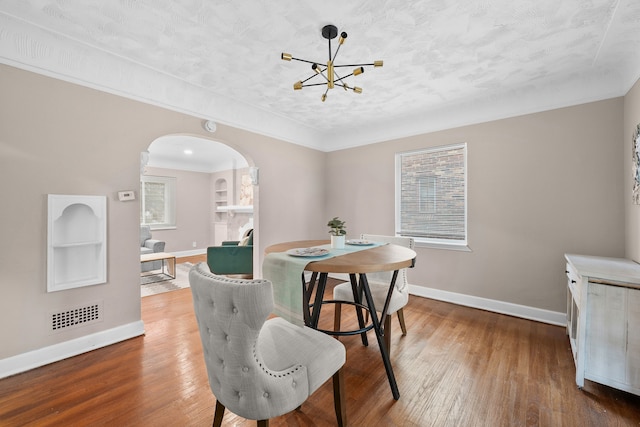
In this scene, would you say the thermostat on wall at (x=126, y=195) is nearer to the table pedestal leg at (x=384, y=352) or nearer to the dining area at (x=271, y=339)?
the dining area at (x=271, y=339)

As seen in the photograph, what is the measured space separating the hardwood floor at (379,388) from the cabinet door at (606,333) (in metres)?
0.18

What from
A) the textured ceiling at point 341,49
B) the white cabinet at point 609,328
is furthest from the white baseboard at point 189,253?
the white cabinet at point 609,328

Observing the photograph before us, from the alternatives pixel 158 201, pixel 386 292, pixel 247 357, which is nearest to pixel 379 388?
pixel 386 292

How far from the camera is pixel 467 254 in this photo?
340 centimetres

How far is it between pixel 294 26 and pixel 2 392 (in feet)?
10.8

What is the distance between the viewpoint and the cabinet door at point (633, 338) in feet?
5.51

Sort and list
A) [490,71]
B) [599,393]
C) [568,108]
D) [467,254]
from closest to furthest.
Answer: [599,393]
[490,71]
[568,108]
[467,254]

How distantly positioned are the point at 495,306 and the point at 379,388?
2.16 metres

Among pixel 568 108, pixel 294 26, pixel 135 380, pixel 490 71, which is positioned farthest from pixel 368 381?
pixel 568 108

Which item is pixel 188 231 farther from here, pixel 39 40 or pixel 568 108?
pixel 568 108

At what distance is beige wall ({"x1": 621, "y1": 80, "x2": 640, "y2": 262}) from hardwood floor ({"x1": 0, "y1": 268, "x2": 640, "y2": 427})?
1.04 m

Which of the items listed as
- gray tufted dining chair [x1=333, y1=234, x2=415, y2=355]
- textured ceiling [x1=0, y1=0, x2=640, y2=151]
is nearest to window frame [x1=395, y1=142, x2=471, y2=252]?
textured ceiling [x1=0, y1=0, x2=640, y2=151]

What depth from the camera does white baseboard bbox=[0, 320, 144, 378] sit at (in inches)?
78.3

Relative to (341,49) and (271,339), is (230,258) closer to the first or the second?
(271,339)
